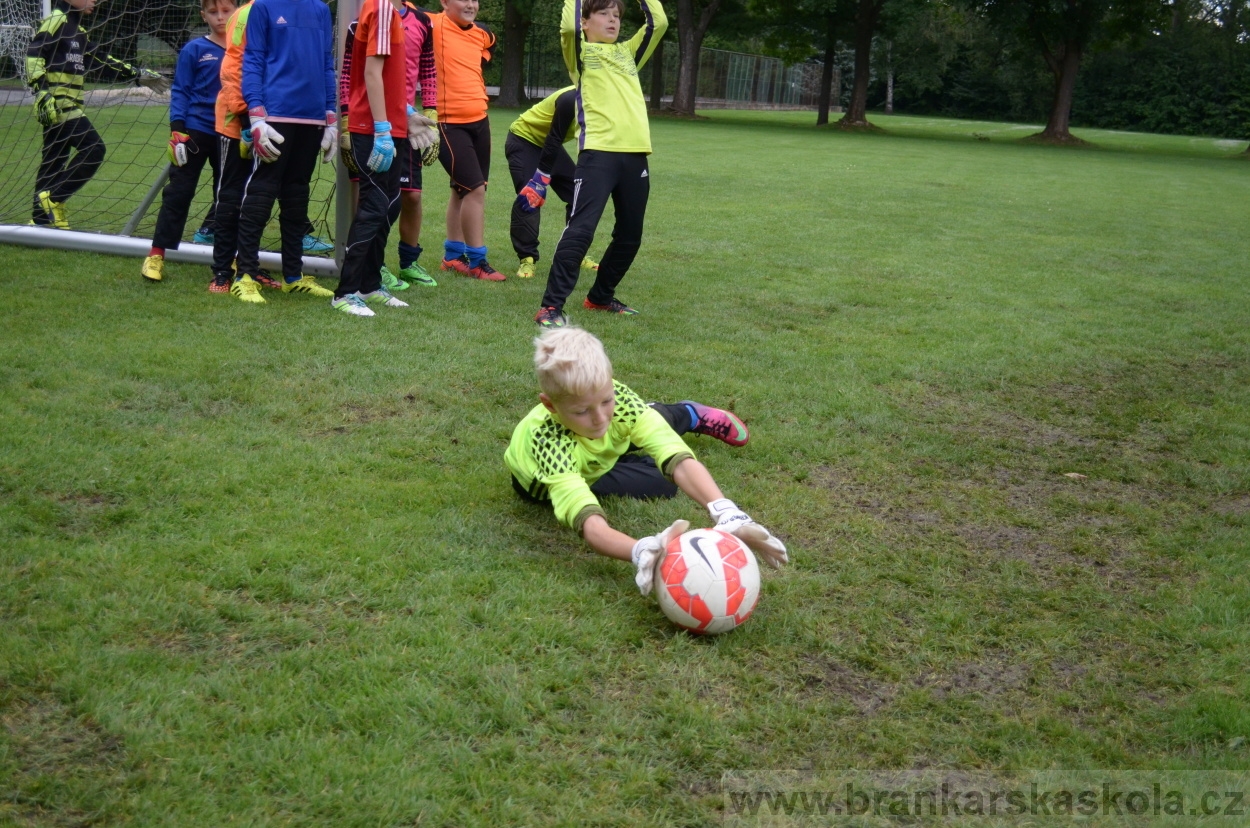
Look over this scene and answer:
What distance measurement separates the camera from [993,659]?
10.5 ft

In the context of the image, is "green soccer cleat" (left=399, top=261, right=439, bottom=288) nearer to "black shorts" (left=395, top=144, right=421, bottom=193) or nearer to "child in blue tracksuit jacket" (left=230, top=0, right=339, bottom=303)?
"black shorts" (left=395, top=144, right=421, bottom=193)

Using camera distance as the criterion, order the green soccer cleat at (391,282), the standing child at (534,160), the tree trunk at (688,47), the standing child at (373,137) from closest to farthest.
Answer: the standing child at (373,137), the green soccer cleat at (391,282), the standing child at (534,160), the tree trunk at (688,47)

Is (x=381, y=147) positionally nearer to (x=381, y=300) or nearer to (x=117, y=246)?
(x=381, y=300)

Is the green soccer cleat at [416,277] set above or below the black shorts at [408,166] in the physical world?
below

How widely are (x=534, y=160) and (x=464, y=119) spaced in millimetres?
688

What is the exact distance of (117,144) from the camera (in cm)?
1230

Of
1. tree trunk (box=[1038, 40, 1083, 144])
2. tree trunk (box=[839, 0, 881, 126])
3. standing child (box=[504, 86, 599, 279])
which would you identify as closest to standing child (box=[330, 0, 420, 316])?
standing child (box=[504, 86, 599, 279])

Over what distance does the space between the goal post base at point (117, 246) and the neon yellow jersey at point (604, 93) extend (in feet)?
7.74

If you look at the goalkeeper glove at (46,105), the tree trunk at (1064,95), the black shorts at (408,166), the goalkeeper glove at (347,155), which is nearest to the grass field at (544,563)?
the black shorts at (408,166)

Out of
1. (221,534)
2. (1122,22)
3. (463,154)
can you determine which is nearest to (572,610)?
(221,534)

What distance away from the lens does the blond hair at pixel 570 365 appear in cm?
357

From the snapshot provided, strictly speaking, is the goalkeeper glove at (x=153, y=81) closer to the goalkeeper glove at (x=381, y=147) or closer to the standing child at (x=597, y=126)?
the goalkeeper glove at (x=381, y=147)

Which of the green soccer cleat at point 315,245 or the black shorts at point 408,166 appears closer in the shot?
the black shorts at point 408,166

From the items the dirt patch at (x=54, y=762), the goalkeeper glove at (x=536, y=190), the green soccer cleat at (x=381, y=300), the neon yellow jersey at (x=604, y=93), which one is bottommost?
the dirt patch at (x=54, y=762)
